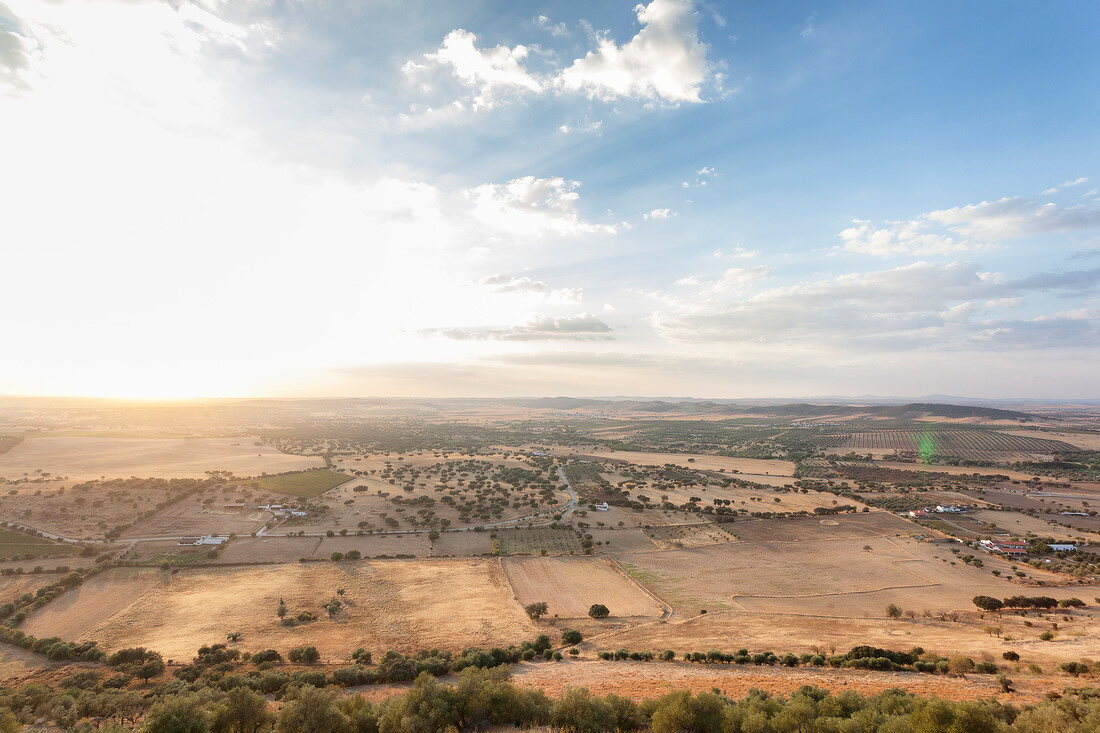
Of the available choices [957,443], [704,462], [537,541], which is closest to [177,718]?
[537,541]

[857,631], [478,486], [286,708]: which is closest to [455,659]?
[286,708]

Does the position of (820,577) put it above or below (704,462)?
above

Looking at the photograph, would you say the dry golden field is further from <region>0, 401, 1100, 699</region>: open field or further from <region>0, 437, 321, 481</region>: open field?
<region>0, 437, 321, 481</region>: open field

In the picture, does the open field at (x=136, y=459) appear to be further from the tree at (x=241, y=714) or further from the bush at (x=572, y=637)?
the bush at (x=572, y=637)

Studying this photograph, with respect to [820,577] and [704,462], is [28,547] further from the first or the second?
[704,462]

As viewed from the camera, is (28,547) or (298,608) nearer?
(298,608)

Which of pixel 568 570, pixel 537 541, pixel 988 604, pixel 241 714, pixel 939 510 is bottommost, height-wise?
pixel 568 570

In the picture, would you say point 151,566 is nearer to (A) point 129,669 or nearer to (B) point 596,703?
(A) point 129,669
